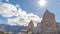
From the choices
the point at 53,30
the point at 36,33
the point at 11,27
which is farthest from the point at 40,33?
the point at 11,27

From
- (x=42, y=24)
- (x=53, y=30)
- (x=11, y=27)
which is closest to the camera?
(x=53, y=30)

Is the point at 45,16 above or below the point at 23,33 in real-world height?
above

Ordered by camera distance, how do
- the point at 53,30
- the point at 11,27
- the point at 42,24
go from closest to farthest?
1. the point at 53,30
2. the point at 42,24
3. the point at 11,27

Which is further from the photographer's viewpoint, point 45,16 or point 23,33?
point 23,33

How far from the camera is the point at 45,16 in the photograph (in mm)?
62562

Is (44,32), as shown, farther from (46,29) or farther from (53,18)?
(53,18)

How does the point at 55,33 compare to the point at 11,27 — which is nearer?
the point at 55,33

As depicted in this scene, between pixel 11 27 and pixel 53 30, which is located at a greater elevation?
pixel 11 27

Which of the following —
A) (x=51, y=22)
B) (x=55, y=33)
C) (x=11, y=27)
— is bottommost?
(x=55, y=33)

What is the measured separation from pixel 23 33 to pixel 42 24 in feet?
32.8

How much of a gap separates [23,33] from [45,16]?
1335cm

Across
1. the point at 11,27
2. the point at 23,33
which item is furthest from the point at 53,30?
the point at 11,27

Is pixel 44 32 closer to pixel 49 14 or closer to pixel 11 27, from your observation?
pixel 49 14

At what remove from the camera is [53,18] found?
60812mm
